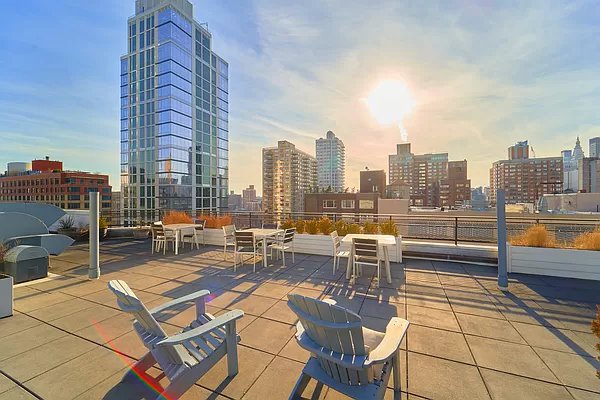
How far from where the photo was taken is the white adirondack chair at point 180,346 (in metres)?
1.67

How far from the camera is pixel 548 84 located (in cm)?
712

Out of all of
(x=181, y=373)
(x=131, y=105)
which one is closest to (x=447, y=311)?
(x=181, y=373)

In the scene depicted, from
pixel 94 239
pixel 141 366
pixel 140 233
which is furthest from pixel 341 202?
pixel 141 366

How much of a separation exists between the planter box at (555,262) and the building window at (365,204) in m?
34.9

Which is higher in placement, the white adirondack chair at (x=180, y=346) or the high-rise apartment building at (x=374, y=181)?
the high-rise apartment building at (x=374, y=181)

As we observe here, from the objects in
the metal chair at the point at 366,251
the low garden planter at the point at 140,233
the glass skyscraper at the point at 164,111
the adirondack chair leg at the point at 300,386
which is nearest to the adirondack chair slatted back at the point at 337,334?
the adirondack chair leg at the point at 300,386

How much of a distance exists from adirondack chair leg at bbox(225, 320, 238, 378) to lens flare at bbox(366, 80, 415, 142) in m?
8.26

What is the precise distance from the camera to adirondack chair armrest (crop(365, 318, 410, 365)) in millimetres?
1455

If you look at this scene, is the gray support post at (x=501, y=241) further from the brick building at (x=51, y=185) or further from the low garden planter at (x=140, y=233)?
the brick building at (x=51, y=185)

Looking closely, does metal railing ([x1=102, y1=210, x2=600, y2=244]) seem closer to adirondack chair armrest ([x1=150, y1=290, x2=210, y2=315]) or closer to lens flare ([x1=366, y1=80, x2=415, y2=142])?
lens flare ([x1=366, y1=80, x2=415, y2=142])

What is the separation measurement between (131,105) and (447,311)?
1229 inches

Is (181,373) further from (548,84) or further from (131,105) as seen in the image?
(131,105)

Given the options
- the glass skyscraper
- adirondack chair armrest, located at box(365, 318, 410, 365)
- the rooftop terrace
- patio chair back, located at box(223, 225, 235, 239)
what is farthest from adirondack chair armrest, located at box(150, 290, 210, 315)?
the glass skyscraper

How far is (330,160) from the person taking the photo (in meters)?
102
